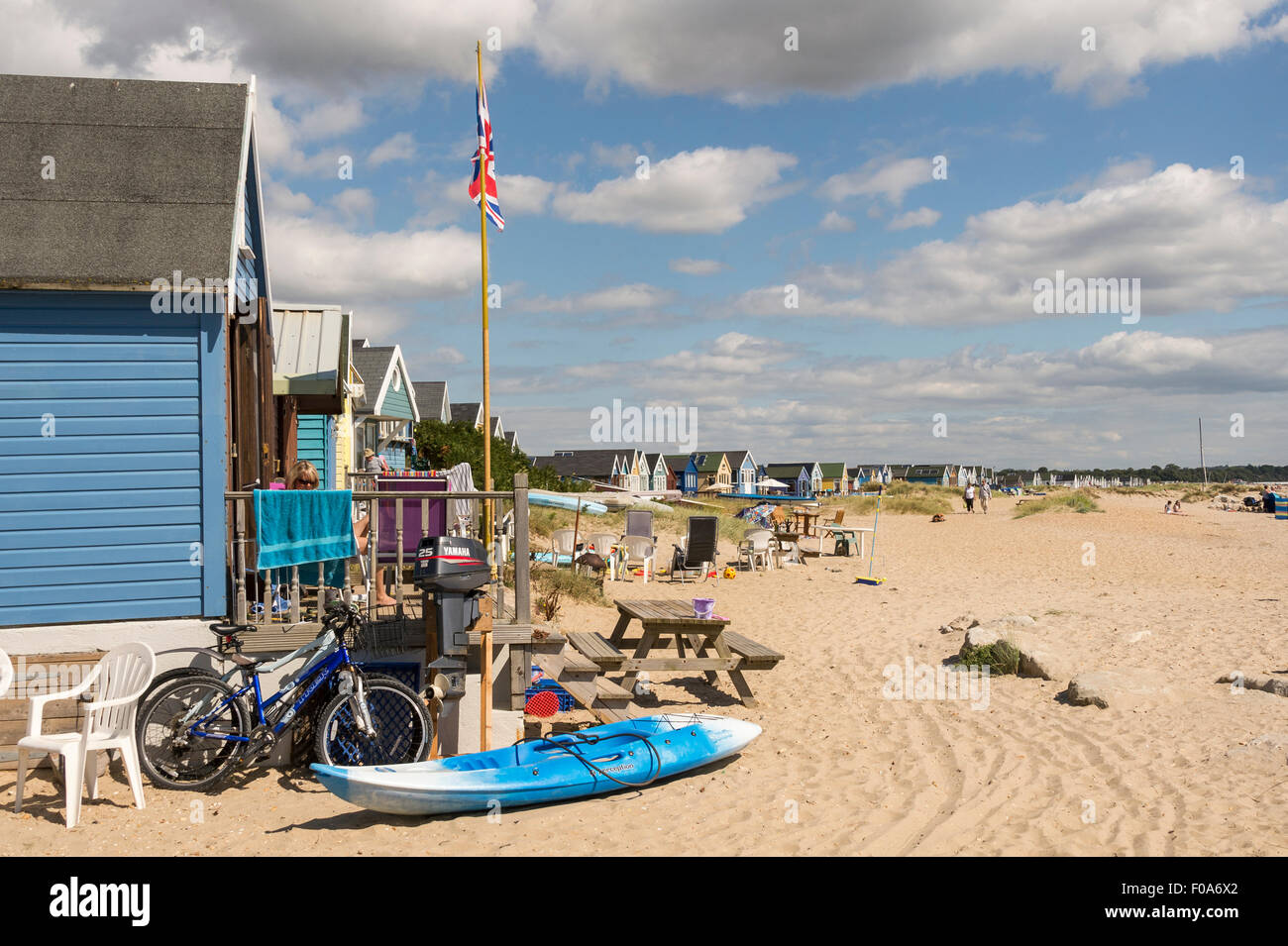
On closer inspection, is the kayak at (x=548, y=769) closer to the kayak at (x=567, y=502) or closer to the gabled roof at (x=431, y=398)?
the kayak at (x=567, y=502)

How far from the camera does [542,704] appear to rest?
25.8 feet

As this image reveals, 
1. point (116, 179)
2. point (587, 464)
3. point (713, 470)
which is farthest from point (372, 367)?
point (713, 470)

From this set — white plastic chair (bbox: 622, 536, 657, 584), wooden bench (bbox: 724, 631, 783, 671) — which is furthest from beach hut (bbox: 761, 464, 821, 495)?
wooden bench (bbox: 724, 631, 783, 671)

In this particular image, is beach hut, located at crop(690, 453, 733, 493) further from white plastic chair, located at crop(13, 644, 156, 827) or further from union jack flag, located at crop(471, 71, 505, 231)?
white plastic chair, located at crop(13, 644, 156, 827)

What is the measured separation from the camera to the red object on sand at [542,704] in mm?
7824

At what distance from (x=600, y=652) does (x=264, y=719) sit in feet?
10.5

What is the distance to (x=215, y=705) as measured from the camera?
6.50 meters

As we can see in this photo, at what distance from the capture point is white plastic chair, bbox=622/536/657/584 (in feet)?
64.4

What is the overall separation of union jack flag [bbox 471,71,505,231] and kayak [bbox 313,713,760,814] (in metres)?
7.88

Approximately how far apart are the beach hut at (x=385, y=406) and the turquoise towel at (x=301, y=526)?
1649 cm

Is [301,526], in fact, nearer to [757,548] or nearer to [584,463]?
[757,548]
